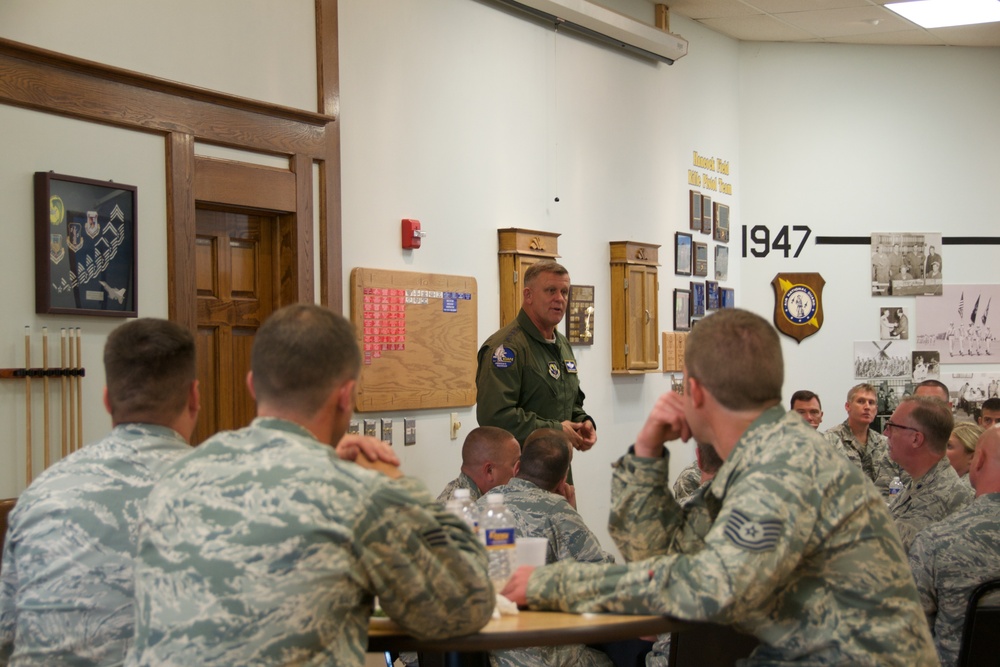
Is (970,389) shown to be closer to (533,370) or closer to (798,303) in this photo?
(798,303)

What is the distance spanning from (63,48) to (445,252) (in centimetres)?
276

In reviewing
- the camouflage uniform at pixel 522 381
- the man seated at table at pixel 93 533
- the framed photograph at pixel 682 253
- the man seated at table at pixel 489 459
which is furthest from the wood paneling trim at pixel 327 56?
the framed photograph at pixel 682 253

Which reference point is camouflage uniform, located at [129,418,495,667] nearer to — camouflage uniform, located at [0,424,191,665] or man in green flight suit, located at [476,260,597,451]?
camouflage uniform, located at [0,424,191,665]

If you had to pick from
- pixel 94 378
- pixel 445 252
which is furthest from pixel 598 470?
pixel 94 378

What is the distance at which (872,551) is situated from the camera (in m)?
2.23

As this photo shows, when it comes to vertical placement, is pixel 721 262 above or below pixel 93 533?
above

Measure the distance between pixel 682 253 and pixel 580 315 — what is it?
5.51 ft

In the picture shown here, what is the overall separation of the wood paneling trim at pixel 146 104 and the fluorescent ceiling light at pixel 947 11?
5.70m

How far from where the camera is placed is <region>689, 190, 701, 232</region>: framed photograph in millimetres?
9648

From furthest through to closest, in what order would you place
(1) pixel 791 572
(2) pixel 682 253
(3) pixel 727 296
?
(3) pixel 727 296, (2) pixel 682 253, (1) pixel 791 572

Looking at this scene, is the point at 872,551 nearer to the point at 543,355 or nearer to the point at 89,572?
the point at 89,572

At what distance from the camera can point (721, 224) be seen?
33.4 feet

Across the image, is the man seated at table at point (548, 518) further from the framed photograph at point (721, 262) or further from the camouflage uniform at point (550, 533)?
the framed photograph at point (721, 262)

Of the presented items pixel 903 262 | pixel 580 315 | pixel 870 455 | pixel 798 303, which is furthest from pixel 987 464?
pixel 903 262
